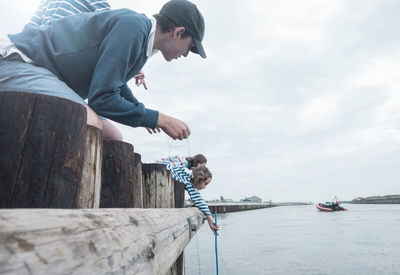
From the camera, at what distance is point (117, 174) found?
2033 mm

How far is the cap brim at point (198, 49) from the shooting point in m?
2.26

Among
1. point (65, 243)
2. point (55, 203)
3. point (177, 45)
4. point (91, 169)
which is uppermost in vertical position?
point (177, 45)

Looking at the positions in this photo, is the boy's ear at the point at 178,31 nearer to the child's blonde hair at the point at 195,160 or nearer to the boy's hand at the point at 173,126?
the boy's hand at the point at 173,126

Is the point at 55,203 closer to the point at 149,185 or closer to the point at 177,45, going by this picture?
the point at 177,45

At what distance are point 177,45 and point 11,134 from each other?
4.70 feet

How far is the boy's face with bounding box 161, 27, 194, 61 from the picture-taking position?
2164mm

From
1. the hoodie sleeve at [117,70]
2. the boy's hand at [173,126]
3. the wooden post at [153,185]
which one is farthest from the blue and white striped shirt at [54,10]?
the wooden post at [153,185]

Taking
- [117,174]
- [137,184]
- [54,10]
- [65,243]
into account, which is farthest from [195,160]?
[65,243]

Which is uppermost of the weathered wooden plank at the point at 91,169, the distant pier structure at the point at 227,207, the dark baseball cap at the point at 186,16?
the distant pier structure at the point at 227,207

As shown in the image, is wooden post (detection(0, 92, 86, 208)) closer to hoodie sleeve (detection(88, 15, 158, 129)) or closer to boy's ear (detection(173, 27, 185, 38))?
hoodie sleeve (detection(88, 15, 158, 129))

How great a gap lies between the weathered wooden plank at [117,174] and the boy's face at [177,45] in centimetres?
78

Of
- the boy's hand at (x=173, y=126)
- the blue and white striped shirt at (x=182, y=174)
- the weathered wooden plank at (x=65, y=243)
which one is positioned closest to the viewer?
the weathered wooden plank at (x=65, y=243)

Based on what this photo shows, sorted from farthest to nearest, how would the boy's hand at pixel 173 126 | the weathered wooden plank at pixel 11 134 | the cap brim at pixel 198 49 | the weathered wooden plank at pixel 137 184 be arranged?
the weathered wooden plank at pixel 137 184, the cap brim at pixel 198 49, the boy's hand at pixel 173 126, the weathered wooden plank at pixel 11 134

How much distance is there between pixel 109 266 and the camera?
2.96ft
